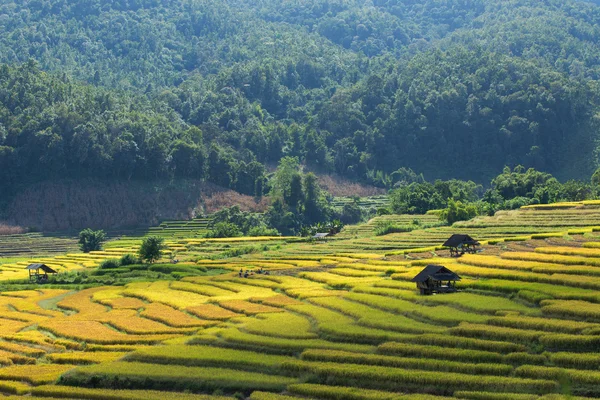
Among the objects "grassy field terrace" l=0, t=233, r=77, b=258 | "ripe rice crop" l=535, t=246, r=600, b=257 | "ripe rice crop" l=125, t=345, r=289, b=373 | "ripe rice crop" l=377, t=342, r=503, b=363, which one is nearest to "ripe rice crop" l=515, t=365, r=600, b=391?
"ripe rice crop" l=377, t=342, r=503, b=363

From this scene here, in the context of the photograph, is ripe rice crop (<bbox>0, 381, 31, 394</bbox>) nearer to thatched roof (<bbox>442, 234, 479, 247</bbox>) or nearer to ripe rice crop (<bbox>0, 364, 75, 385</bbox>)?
ripe rice crop (<bbox>0, 364, 75, 385</bbox>)

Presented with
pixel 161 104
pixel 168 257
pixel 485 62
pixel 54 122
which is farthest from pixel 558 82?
pixel 168 257

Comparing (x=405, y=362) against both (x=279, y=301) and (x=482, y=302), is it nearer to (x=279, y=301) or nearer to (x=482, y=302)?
(x=482, y=302)

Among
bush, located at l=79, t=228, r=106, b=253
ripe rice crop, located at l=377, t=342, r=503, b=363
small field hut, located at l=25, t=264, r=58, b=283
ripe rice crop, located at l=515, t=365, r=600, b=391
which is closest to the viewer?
ripe rice crop, located at l=515, t=365, r=600, b=391

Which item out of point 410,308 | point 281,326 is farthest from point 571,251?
point 281,326

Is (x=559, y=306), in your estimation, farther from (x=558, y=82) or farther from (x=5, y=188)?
(x=558, y=82)
